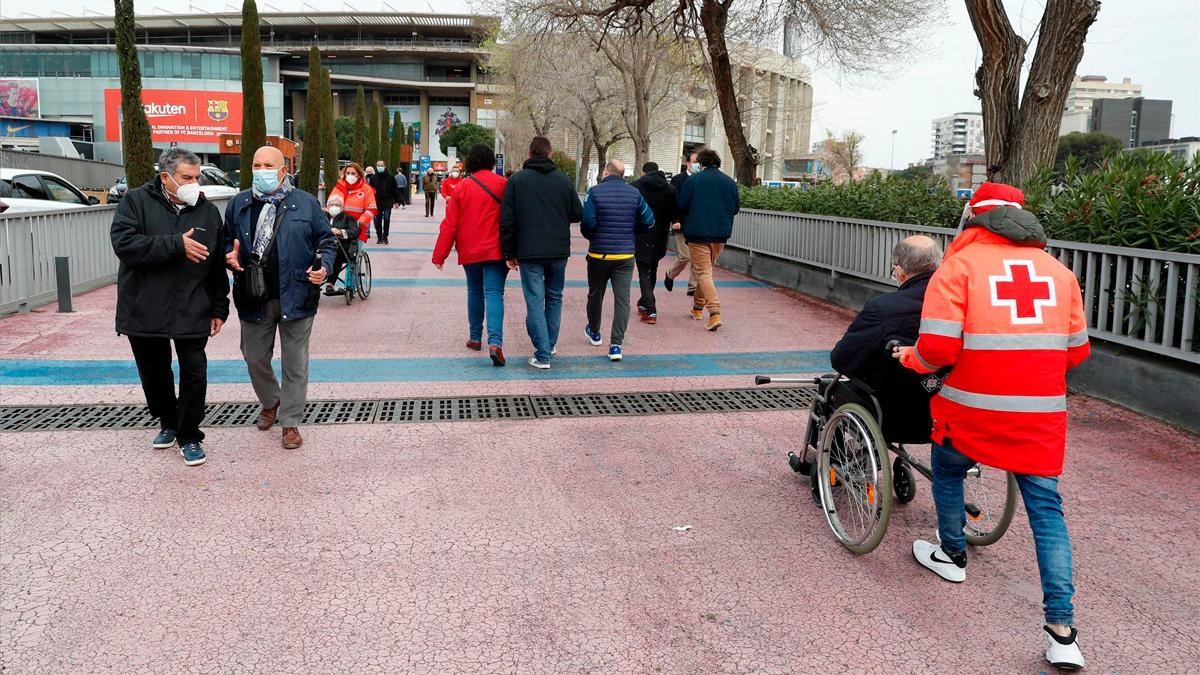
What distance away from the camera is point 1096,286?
7203mm

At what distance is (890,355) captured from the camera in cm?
406

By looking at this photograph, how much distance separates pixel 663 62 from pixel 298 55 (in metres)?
88.0

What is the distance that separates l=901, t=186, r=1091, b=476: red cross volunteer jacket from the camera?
10.8 feet

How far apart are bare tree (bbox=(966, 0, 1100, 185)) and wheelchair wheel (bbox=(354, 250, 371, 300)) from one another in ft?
24.7

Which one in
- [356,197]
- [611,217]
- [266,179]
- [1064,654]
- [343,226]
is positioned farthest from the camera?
[356,197]

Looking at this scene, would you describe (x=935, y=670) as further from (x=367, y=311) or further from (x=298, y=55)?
(x=298, y=55)

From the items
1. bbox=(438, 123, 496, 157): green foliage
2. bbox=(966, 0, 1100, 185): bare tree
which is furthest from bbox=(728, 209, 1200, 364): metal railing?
bbox=(438, 123, 496, 157): green foliage

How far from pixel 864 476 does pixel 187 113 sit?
92.8 metres

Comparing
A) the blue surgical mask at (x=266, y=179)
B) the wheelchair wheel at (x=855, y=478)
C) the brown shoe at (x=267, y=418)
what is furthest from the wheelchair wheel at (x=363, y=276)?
the wheelchair wheel at (x=855, y=478)

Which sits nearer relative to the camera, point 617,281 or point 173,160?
point 173,160

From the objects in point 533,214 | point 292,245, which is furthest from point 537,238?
point 292,245

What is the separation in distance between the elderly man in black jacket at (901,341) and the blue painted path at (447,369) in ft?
11.1

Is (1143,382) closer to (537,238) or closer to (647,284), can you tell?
(537,238)

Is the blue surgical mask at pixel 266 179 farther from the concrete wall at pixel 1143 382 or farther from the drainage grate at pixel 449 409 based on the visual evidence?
the concrete wall at pixel 1143 382
